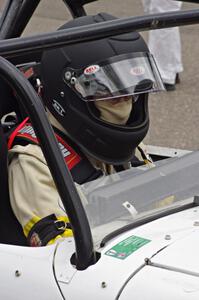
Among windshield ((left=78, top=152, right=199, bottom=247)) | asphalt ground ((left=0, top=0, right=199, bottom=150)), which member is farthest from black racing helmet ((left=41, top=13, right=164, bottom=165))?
asphalt ground ((left=0, top=0, right=199, bottom=150))

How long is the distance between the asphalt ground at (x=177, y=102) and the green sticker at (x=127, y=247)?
3.09 m

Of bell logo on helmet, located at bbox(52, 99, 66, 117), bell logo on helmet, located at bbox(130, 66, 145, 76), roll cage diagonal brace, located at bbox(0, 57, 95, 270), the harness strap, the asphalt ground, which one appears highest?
roll cage diagonal brace, located at bbox(0, 57, 95, 270)

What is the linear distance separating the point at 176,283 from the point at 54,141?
48 centimetres

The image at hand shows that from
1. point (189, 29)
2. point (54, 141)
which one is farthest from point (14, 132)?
point (189, 29)

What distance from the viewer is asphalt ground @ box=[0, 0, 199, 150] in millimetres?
5465

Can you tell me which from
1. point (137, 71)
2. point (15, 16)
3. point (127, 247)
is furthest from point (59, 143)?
point (15, 16)

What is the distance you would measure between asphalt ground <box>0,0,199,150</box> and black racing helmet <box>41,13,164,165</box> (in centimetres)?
250

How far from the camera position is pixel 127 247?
2072 millimetres

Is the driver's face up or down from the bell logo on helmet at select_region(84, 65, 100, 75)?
down

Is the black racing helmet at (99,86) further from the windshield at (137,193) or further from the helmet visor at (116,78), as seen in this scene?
the windshield at (137,193)

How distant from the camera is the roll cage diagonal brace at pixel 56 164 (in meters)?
1.96

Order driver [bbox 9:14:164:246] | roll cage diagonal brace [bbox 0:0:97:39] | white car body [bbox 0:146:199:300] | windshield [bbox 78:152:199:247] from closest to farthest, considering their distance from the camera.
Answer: white car body [bbox 0:146:199:300]
windshield [bbox 78:152:199:247]
driver [bbox 9:14:164:246]
roll cage diagonal brace [bbox 0:0:97:39]

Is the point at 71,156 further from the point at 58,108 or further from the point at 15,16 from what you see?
the point at 15,16

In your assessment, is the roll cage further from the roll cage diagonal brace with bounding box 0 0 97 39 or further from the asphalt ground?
the asphalt ground
